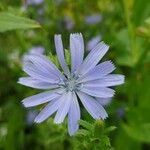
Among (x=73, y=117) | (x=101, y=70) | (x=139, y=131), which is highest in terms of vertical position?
(x=101, y=70)

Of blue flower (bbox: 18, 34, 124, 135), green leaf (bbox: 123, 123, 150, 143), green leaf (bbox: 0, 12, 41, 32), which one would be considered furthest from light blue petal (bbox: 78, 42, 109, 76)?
green leaf (bbox: 123, 123, 150, 143)

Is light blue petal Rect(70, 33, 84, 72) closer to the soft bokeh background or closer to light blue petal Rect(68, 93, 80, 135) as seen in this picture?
light blue petal Rect(68, 93, 80, 135)

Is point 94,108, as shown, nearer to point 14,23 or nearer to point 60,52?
point 60,52

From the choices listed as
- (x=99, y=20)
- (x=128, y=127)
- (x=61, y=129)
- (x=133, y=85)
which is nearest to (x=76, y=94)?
(x=61, y=129)

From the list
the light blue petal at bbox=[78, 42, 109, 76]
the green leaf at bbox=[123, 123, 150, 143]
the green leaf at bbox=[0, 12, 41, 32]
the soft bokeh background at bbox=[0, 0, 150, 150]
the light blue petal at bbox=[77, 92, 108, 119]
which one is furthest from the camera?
the soft bokeh background at bbox=[0, 0, 150, 150]

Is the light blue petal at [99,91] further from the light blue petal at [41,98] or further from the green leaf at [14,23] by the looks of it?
the green leaf at [14,23]

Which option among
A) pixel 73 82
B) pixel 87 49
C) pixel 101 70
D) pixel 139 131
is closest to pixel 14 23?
pixel 73 82
